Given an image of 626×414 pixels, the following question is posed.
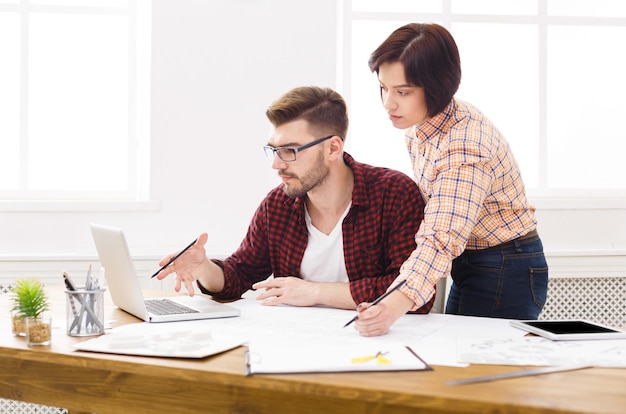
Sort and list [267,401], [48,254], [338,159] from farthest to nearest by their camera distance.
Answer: [48,254] < [338,159] < [267,401]

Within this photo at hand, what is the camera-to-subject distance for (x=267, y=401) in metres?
1.18

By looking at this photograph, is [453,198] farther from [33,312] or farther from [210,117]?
[210,117]

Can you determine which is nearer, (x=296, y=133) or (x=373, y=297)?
(x=373, y=297)

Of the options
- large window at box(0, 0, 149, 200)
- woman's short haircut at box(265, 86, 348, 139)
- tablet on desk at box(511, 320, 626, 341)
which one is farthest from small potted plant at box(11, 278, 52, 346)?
large window at box(0, 0, 149, 200)

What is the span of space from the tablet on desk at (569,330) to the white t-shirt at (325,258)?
1.92 feet

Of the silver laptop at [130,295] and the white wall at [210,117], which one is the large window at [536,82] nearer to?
the white wall at [210,117]

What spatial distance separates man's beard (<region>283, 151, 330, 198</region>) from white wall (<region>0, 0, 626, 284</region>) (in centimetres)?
91

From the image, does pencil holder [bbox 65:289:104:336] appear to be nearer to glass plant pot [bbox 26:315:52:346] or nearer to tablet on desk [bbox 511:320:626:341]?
glass plant pot [bbox 26:315:52:346]

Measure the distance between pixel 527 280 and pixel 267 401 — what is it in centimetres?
105

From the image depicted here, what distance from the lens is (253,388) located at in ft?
3.89

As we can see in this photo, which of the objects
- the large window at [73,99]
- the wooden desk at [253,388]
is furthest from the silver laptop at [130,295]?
the large window at [73,99]

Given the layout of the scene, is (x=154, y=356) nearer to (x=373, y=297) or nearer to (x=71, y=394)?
(x=71, y=394)

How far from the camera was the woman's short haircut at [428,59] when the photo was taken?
1817mm

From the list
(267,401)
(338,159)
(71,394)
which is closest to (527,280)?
(338,159)
